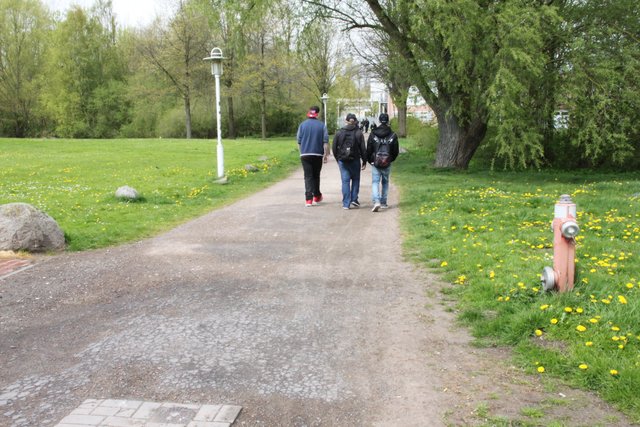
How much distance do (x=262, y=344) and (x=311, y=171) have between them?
23.3 ft

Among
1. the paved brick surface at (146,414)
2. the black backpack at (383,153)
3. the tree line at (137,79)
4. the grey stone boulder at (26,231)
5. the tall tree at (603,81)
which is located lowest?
the paved brick surface at (146,414)

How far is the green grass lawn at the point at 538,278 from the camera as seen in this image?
3852 mm

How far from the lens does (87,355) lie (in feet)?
13.6

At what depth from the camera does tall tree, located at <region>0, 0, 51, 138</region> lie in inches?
1984

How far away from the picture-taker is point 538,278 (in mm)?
5332

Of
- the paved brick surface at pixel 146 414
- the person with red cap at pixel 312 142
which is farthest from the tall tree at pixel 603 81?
the paved brick surface at pixel 146 414

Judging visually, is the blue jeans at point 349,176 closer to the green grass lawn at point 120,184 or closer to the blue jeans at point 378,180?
the blue jeans at point 378,180

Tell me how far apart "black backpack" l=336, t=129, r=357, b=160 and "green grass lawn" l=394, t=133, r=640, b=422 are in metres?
1.53

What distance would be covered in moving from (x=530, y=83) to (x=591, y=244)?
9.21m

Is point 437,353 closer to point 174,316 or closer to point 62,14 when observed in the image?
point 174,316

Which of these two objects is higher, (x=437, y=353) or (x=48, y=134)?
(x=48, y=134)

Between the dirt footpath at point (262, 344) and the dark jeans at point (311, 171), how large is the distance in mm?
3837

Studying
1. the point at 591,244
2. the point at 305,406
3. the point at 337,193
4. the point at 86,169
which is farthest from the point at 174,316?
the point at 86,169

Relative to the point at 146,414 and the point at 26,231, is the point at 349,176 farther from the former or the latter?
the point at 146,414
